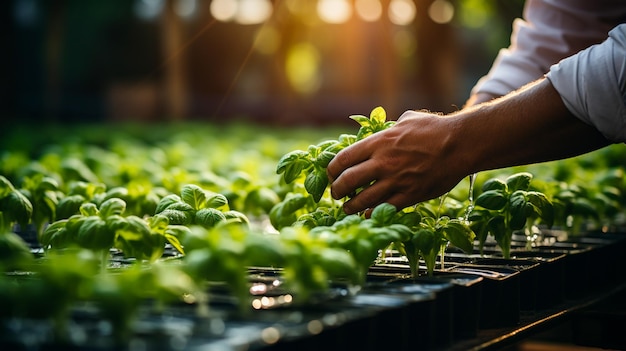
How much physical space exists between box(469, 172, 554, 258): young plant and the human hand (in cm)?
28

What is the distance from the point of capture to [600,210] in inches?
131

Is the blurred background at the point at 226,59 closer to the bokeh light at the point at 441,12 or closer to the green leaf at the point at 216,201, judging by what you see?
the bokeh light at the point at 441,12

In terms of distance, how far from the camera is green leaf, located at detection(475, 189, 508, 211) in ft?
8.28

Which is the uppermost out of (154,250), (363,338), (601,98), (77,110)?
(77,110)

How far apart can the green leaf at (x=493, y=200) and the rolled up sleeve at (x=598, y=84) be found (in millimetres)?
412

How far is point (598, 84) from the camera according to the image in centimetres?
215

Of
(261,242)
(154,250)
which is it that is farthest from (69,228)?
(261,242)

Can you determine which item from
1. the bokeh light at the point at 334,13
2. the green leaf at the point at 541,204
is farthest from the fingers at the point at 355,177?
the bokeh light at the point at 334,13

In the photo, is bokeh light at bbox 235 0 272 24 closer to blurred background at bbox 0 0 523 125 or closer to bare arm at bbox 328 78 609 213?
blurred background at bbox 0 0 523 125

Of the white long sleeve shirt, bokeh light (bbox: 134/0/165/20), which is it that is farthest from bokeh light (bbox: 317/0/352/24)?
the white long sleeve shirt

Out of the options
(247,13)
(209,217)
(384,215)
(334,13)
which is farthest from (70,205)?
(247,13)

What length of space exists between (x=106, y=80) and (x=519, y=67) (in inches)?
944

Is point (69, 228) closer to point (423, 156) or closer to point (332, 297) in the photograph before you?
point (332, 297)

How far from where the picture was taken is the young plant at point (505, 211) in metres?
2.48
